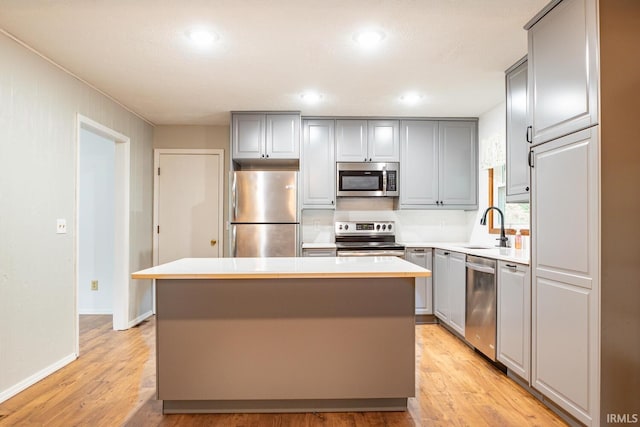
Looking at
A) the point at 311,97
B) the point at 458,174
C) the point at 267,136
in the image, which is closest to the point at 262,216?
the point at 267,136

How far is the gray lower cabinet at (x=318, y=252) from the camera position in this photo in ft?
13.9

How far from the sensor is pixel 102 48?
271 cm

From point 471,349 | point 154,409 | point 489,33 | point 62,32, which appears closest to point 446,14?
point 489,33

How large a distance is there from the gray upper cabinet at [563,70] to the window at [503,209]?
1377mm

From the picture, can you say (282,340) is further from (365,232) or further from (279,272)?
(365,232)

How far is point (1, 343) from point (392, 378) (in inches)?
95.1

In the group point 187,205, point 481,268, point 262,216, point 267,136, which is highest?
point 267,136

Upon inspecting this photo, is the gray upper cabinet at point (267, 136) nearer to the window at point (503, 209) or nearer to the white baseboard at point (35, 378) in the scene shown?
the window at point (503, 209)

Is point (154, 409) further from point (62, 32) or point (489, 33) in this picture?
point (489, 33)

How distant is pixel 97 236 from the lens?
4.82 m

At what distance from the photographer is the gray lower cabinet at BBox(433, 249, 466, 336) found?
350cm

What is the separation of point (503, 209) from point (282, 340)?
2.83m

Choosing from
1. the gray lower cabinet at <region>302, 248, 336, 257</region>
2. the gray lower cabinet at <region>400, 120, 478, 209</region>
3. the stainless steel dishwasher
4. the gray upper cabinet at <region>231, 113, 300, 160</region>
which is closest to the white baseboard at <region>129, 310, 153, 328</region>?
the gray lower cabinet at <region>302, 248, 336, 257</region>

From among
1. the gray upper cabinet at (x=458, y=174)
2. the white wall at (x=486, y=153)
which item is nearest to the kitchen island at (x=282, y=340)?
the white wall at (x=486, y=153)
